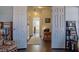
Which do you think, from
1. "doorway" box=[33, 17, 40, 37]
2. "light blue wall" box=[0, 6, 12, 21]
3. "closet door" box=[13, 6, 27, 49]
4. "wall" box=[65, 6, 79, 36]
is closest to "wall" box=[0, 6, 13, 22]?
"light blue wall" box=[0, 6, 12, 21]

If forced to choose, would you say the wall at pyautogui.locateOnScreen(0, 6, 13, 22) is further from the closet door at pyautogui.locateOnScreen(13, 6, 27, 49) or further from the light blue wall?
the closet door at pyautogui.locateOnScreen(13, 6, 27, 49)

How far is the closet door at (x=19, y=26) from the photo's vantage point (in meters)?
7.33

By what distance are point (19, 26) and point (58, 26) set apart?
1.80 m

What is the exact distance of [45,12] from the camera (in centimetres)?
1205

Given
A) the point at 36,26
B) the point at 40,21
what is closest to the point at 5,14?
the point at 40,21

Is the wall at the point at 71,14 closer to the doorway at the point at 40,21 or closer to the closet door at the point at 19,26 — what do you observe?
the closet door at the point at 19,26

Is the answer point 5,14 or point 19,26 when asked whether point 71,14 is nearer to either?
point 19,26

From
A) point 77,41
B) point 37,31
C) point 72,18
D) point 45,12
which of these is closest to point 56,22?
point 72,18

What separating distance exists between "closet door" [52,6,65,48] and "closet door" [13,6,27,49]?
136 cm

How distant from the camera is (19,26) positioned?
7.36 m

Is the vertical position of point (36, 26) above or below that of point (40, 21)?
A: below
